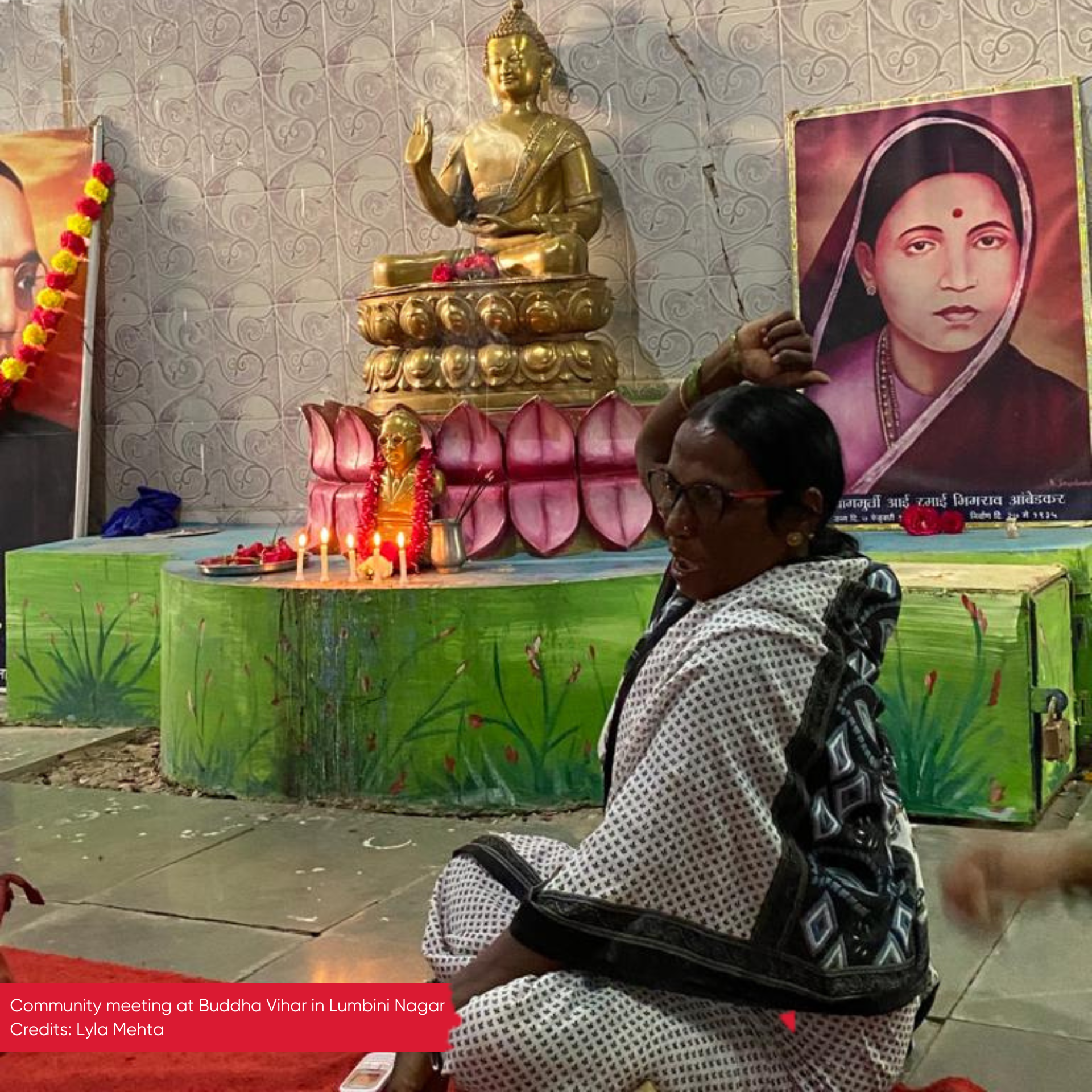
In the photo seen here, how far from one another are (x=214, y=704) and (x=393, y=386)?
140 cm

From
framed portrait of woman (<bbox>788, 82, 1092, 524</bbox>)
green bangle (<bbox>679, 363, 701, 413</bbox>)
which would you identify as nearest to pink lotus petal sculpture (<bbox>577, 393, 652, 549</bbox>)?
framed portrait of woman (<bbox>788, 82, 1092, 524</bbox>)

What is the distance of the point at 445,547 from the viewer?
4207 millimetres

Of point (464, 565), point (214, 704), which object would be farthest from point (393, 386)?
point (214, 704)

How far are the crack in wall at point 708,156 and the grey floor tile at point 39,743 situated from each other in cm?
266

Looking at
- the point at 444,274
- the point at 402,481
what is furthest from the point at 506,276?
the point at 402,481

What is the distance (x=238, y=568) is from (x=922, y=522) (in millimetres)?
2182

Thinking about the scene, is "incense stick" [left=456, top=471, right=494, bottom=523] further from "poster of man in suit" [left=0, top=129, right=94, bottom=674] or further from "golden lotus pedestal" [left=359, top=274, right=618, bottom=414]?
"poster of man in suit" [left=0, top=129, right=94, bottom=674]

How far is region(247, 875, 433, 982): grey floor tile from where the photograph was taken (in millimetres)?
2699

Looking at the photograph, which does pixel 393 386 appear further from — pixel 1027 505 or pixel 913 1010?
pixel 913 1010

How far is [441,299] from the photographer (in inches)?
190

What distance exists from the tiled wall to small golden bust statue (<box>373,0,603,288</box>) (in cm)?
24

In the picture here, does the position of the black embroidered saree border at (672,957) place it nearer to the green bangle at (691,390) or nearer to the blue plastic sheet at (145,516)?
the green bangle at (691,390)

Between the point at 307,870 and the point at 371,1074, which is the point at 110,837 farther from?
the point at 371,1074

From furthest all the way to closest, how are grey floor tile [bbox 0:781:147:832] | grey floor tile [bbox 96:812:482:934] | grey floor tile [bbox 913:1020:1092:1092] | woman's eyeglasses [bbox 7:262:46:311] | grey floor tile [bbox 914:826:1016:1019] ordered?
1. woman's eyeglasses [bbox 7:262:46:311]
2. grey floor tile [bbox 0:781:147:832]
3. grey floor tile [bbox 96:812:482:934]
4. grey floor tile [bbox 914:826:1016:1019]
5. grey floor tile [bbox 913:1020:1092:1092]
